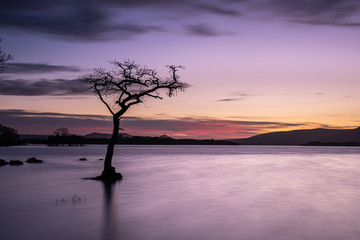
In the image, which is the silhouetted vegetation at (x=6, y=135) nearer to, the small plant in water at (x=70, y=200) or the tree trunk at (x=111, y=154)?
the tree trunk at (x=111, y=154)

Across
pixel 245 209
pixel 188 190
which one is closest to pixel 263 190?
pixel 188 190

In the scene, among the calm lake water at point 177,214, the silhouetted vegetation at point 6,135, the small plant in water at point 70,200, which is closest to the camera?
the calm lake water at point 177,214

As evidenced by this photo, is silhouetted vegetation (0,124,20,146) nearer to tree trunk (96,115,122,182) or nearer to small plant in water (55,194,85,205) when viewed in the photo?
tree trunk (96,115,122,182)

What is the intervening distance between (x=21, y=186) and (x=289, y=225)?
62.0 feet

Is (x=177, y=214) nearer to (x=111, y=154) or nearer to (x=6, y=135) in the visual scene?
(x=111, y=154)

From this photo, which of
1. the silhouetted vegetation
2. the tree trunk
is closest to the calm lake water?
the tree trunk

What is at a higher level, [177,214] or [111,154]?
→ [111,154]

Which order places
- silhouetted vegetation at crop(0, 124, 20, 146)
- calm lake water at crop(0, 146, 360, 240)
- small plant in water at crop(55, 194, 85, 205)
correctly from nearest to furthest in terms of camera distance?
calm lake water at crop(0, 146, 360, 240), small plant in water at crop(55, 194, 85, 205), silhouetted vegetation at crop(0, 124, 20, 146)

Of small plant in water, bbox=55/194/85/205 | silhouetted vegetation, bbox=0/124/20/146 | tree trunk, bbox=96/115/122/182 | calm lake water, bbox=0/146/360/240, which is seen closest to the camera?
calm lake water, bbox=0/146/360/240

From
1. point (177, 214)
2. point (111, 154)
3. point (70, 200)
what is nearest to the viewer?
point (177, 214)

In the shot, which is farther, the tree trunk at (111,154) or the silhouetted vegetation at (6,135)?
the silhouetted vegetation at (6,135)

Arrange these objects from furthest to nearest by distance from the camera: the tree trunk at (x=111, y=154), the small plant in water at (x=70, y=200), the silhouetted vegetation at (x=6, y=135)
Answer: the silhouetted vegetation at (x=6, y=135)
the tree trunk at (x=111, y=154)
the small plant in water at (x=70, y=200)

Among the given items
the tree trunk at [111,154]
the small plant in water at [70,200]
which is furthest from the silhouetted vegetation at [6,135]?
the small plant in water at [70,200]

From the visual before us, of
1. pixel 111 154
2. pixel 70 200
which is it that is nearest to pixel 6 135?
pixel 111 154
